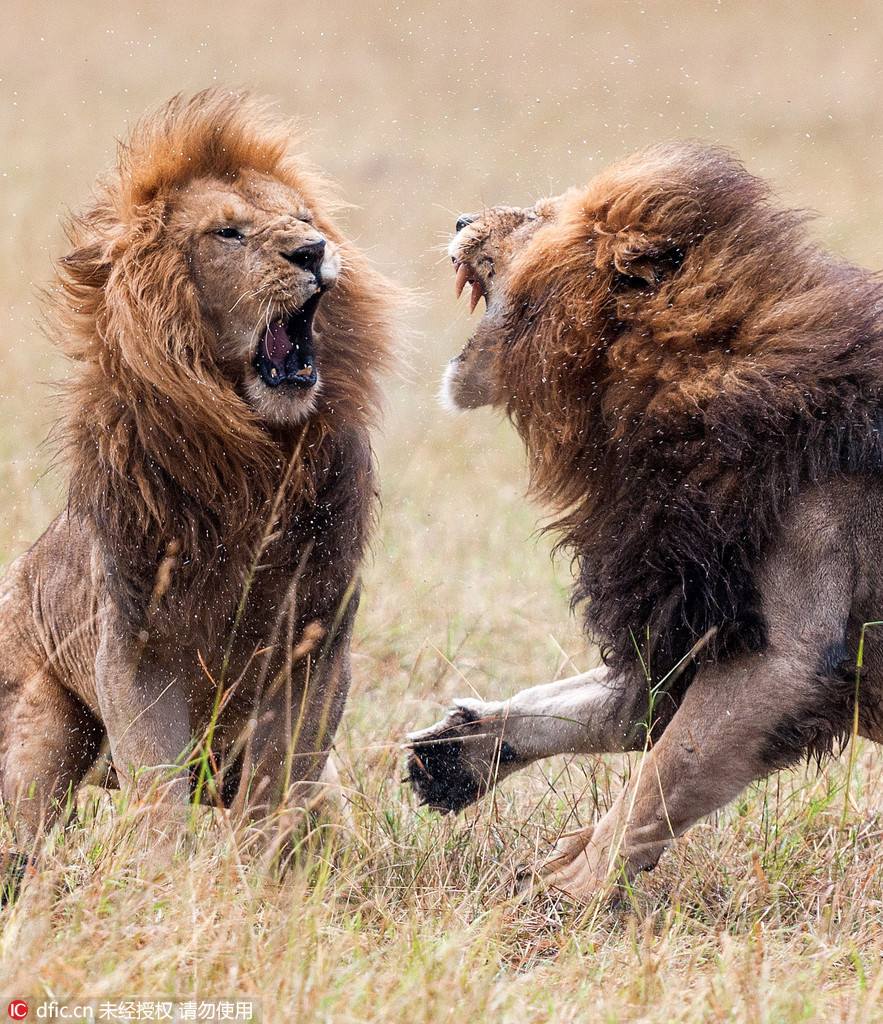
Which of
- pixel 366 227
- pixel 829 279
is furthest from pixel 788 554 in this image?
pixel 366 227

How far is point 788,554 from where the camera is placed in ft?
10.2

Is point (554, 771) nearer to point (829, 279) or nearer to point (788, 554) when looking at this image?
point (788, 554)

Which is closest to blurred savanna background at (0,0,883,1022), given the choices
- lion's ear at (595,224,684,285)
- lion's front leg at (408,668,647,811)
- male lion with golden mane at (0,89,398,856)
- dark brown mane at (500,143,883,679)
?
lion's front leg at (408,668,647,811)

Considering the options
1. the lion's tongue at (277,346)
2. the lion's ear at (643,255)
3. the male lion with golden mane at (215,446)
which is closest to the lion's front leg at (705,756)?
the male lion with golden mane at (215,446)

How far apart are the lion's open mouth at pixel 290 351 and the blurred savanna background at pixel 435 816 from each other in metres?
0.40

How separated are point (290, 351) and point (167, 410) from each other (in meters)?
0.36

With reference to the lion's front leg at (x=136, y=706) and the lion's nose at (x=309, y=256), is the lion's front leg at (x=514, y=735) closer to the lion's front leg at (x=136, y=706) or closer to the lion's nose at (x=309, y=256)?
the lion's front leg at (x=136, y=706)

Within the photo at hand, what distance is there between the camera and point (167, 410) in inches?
129

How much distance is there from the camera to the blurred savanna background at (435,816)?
249 cm

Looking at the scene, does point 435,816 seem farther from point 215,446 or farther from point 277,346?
point 277,346

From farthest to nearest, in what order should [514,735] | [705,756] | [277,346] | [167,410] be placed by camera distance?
[514,735] → [277,346] → [167,410] → [705,756]

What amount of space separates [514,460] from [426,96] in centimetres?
1133

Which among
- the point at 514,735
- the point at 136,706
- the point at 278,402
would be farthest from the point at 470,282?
the point at 136,706

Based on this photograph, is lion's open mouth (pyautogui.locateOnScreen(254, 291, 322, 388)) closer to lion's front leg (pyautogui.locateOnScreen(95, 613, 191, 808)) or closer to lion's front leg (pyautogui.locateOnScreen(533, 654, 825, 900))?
lion's front leg (pyautogui.locateOnScreen(95, 613, 191, 808))
